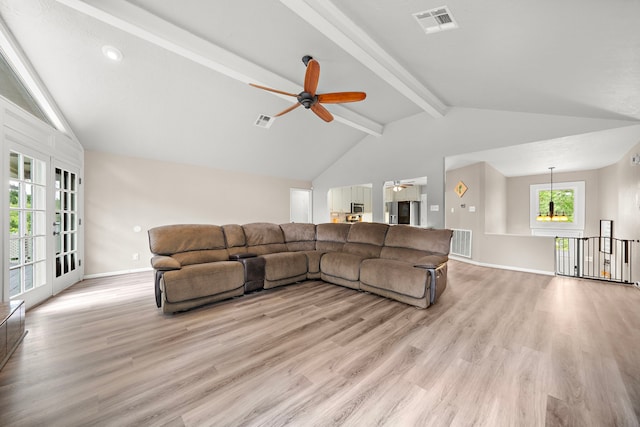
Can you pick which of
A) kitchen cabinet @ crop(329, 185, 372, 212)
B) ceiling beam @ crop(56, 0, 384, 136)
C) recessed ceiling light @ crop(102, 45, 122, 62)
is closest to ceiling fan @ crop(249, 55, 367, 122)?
ceiling beam @ crop(56, 0, 384, 136)

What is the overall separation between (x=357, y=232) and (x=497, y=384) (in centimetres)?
288

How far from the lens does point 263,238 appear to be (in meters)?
4.25

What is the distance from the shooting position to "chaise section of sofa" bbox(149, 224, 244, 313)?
2715mm

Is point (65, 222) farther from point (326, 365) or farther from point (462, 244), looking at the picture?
point (462, 244)

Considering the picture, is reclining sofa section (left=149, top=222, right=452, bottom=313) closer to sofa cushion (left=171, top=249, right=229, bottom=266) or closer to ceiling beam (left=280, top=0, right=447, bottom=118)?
sofa cushion (left=171, top=249, right=229, bottom=266)

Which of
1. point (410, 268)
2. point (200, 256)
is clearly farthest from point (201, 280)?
point (410, 268)

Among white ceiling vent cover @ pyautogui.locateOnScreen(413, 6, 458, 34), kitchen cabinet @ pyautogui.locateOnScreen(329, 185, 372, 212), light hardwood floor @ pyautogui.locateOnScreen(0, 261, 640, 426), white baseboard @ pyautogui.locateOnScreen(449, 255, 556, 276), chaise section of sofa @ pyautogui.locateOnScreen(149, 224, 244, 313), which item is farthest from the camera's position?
kitchen cabinet @ pyautogui.locateOnScreen(329, 185, 372, 212)

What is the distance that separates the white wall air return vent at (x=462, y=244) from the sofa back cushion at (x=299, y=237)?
3637 mm

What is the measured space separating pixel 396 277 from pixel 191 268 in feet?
8.18

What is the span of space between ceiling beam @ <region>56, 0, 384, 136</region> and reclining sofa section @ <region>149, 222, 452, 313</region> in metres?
2.20

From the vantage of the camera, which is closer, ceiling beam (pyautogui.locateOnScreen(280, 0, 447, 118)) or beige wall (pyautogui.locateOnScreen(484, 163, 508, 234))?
ceiling beam (pyautogui.locateOnScreen(280, 0, 447, 118))

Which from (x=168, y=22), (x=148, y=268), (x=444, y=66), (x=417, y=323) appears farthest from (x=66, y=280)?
(x=444, y=66)

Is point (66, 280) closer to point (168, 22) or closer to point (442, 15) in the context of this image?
point (168, 22)

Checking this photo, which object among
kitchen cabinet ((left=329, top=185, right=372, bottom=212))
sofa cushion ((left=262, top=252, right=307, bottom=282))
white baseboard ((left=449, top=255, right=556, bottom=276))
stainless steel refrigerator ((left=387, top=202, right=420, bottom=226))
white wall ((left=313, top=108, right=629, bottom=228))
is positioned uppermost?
white wall ((left=313, top=108, right=629, bottom=228))
